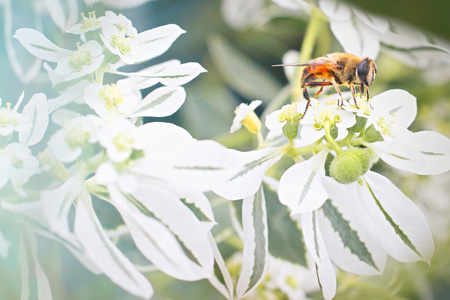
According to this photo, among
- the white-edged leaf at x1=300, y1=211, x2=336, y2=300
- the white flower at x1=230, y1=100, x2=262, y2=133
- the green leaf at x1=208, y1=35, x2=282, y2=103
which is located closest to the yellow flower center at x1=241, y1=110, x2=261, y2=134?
the white flower at x1=230, y1=100, x2=262, y2=133

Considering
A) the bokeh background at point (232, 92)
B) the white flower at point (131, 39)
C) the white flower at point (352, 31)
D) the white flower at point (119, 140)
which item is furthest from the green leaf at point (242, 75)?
the white flower at point (119, 140)

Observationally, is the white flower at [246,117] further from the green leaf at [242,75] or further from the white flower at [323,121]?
the green leaf at [242,75]

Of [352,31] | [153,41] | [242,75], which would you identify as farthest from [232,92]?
[153,41]

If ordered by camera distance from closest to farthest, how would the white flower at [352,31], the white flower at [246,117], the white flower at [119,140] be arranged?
1. the white flower at [119,140]
2. the white flower at [246,117]
3. the white flower at [352,31]

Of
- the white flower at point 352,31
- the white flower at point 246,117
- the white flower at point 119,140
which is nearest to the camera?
the white flower at point 119,140

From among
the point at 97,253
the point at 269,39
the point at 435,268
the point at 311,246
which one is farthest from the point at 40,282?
the point at 269,39

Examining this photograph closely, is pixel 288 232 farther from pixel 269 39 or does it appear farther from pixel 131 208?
pixel 269 39

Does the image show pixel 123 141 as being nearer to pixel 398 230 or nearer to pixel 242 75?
pixel 398 230
